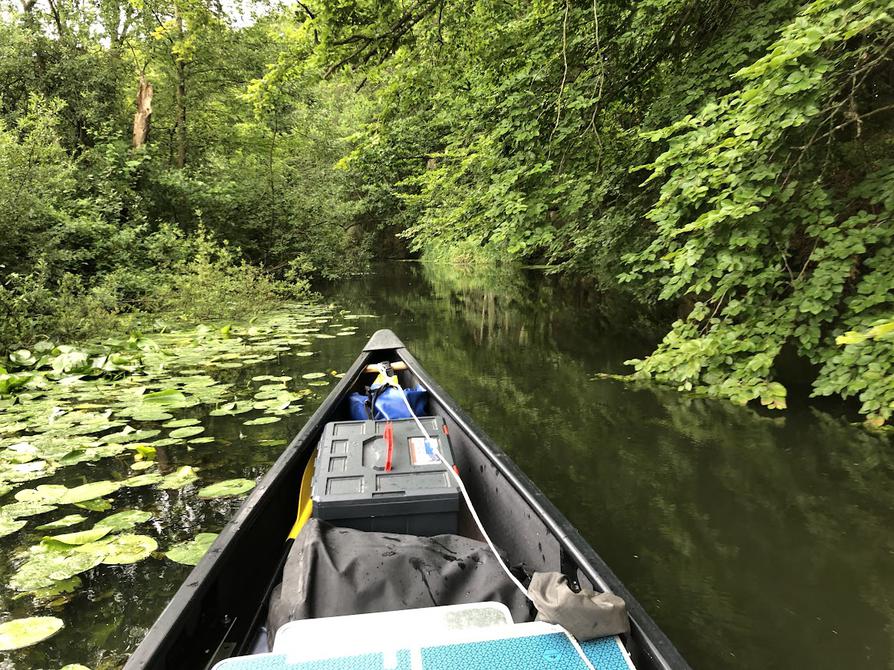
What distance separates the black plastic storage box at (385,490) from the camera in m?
1.69

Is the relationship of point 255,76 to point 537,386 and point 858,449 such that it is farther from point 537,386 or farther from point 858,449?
point 858,449

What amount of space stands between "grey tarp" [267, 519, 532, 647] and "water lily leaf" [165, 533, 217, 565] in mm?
875

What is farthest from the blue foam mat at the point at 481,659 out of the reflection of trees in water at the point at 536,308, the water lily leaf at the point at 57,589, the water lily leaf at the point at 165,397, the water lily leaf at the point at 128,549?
the reflection of trees in water at the point at 536,308

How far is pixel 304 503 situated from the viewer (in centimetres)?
202

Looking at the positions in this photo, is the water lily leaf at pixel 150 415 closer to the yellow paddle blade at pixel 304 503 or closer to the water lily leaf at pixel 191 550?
the water lily leaf at pixel 191 550

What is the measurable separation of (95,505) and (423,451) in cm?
194

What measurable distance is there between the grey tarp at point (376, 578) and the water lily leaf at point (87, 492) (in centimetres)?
157

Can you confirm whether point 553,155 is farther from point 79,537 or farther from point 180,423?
point 79,537

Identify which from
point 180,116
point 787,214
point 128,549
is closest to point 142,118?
point 180,116

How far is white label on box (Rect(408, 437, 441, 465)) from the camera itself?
1.88 m

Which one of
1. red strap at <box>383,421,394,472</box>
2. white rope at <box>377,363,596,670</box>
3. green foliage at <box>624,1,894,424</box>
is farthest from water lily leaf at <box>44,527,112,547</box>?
green foliage at <box>624,1,894,424</box>

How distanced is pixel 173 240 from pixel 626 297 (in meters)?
8.95

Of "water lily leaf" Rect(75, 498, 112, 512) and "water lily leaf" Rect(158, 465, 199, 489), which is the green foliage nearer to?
"water lily leaf" Rect(158, 465, 199, 489)

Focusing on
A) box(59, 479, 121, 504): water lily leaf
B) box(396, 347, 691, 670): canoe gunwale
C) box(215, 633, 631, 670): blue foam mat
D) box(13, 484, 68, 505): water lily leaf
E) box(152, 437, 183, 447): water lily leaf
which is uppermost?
box(396, 347, 691, 670): canoe gunwale
